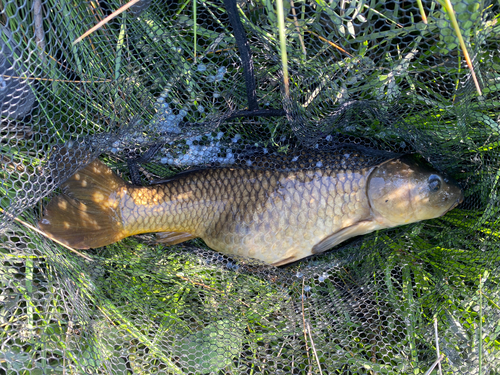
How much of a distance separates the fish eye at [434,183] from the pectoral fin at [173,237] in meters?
1.25

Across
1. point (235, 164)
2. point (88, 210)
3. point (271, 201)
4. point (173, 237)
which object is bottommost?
point (173, 237)

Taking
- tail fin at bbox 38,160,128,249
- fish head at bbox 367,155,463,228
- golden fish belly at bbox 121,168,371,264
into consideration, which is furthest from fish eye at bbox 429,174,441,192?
tail fin at bbox 38,160,128,249

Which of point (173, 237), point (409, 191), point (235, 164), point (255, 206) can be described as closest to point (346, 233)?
point (409, 191)

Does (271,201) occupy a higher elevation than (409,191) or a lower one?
lower

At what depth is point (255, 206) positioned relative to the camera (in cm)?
176

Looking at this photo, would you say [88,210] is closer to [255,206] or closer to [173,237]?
[173,237]

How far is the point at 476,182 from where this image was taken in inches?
68.2

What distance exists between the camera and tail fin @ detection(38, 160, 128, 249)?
1640mm

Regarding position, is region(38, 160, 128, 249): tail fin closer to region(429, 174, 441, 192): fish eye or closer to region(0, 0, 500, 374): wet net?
region(0, 0, 500, 374): wet net

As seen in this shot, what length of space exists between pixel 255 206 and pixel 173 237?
49 cm

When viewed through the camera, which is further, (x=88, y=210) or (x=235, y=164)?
(x=235, y=164)

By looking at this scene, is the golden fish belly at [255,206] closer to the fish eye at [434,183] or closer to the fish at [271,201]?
the fish at [271,201]

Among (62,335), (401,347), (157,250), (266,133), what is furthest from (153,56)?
(401,347)

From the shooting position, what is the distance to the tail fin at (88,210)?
164 centimetres
